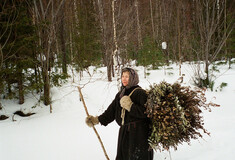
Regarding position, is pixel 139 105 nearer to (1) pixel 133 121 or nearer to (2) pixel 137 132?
(1) pixel 133 121

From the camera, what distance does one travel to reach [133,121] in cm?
197

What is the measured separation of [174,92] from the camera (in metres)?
1.80

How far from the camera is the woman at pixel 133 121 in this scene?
1.85 meters

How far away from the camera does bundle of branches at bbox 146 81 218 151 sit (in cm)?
166

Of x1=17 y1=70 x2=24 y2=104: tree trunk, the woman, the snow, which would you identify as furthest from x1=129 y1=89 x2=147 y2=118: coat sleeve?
x1=17 y1=70 x2=24 y2=104: tree trunk

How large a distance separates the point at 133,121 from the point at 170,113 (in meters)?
0.54

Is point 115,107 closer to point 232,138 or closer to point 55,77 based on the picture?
point 232,138

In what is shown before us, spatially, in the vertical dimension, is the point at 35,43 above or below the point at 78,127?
above

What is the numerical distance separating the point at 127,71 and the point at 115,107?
62 centimetres

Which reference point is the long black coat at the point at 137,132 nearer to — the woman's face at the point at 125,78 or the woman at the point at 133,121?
the woman at the point at 133,121

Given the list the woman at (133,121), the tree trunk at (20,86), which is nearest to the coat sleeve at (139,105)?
the woman at (133,121)

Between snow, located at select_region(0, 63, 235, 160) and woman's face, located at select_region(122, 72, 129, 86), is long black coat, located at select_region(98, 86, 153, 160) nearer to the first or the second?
woman's face, located at select_region(122, 72, 129, 86)

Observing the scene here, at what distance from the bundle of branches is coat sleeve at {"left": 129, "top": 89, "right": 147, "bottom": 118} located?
83 millimetres

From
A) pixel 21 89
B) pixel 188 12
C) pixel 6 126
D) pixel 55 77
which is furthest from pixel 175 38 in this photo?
pixel 6 126
